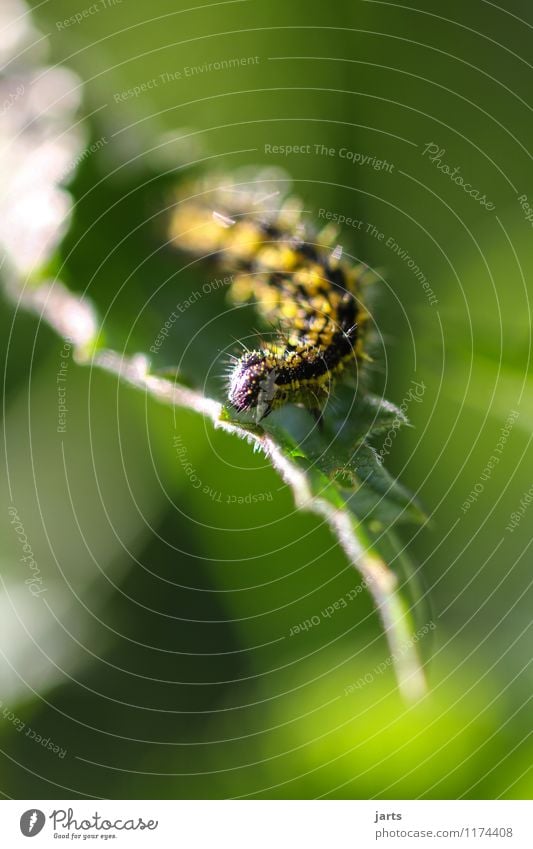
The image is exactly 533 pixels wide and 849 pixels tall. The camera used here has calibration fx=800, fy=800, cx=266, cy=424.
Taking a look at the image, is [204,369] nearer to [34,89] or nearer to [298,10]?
[34,89]

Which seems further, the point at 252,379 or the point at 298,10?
the point at 298,10

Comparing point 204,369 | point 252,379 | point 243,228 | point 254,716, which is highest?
point 243,228
